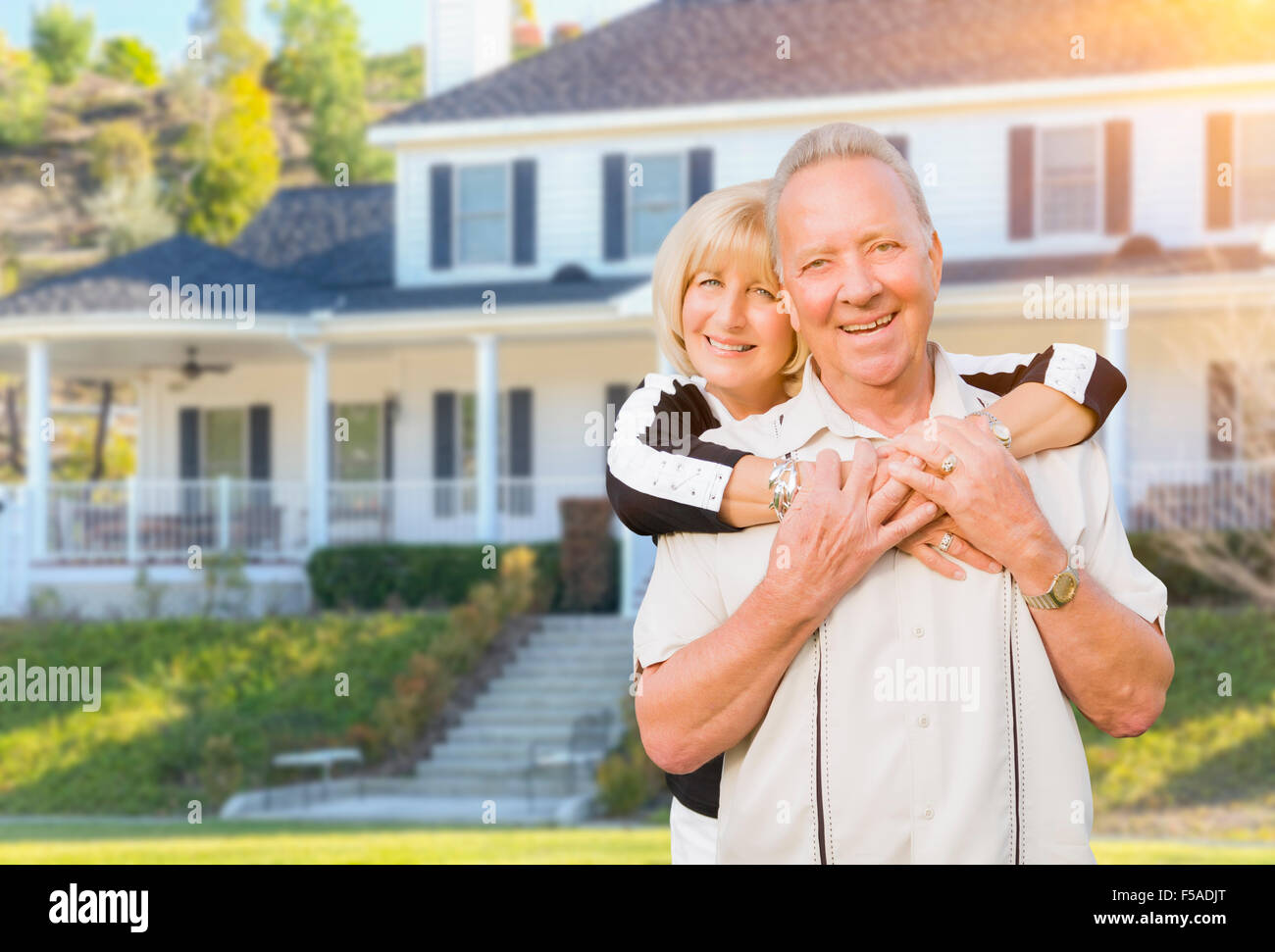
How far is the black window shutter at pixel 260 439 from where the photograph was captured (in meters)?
24.3

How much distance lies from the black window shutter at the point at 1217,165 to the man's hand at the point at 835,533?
752 inches

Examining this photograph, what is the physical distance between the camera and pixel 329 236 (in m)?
26.3

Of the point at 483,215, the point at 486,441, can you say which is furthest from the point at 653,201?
the point at 486,441

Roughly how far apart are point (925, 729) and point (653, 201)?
1985 cm

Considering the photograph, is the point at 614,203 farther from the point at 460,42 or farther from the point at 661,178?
the point at 460,42

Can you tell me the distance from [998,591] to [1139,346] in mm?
18725

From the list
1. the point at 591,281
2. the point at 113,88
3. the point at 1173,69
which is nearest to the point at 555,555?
the point at 591,281

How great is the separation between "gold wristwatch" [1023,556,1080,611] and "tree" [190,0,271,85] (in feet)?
230

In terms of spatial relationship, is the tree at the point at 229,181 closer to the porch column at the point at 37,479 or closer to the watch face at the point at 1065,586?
the porch column at the point at 37,479

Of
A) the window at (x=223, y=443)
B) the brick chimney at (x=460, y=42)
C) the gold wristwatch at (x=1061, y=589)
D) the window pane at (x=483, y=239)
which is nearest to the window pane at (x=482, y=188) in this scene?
the window pane at (x=483, y=239)

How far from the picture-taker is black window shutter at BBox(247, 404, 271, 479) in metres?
24.3
